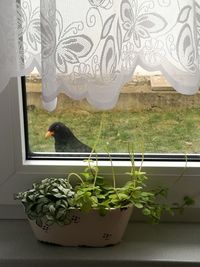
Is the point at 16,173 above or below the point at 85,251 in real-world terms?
above

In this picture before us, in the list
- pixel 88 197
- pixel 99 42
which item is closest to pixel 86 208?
pixel 88 197

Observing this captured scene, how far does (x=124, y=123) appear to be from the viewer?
1078mm

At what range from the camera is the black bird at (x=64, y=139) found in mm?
1082

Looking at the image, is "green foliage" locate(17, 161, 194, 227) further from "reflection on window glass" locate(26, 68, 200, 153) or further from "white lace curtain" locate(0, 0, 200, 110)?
"white lace curtain" locate(0, 0, 200, 110)

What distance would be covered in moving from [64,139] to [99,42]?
36cm

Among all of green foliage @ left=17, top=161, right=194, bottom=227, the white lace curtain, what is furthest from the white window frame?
the white lace curtain

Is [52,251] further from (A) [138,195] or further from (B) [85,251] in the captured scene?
(A) [138,195]

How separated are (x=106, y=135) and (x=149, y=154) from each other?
0.12 meters

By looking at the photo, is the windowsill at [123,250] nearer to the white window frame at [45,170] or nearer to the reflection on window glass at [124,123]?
the white window frame at [45,170]

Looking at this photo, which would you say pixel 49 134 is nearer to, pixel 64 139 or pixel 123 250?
pixel 64 139

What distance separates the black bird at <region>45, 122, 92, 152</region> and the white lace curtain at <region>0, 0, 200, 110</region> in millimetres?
263

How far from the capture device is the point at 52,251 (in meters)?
1.01

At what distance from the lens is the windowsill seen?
3.22ft

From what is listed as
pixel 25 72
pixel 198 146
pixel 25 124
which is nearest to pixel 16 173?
pixel 25 124
